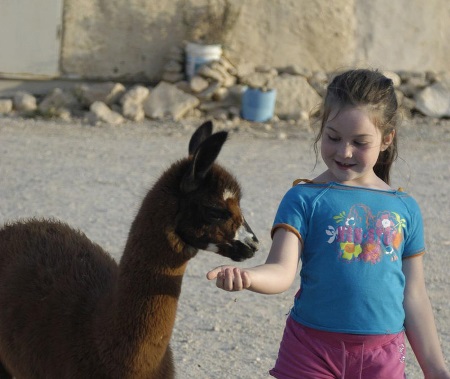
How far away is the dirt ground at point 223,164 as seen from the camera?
520 cm

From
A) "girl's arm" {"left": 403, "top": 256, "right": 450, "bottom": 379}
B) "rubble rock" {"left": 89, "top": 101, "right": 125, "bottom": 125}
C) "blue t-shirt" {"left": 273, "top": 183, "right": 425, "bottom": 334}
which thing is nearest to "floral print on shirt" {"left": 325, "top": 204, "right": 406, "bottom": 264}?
"blue t-shirt" {"left": 273, "top": 183, "right": 425, "bottom": 334}

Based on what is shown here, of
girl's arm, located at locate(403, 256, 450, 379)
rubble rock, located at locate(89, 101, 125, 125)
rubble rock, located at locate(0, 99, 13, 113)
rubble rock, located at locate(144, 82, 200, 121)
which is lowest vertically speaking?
rubble rock, located at locate(0, 99, 13, 113)

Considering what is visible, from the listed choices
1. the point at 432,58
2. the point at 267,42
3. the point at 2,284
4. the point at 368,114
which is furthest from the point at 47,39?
the point at 368,114

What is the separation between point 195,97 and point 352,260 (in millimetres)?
9683

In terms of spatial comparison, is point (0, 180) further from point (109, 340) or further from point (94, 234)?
point (109, 340)

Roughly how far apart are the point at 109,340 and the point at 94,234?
3421 millimetres

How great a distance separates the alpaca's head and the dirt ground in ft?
4.57

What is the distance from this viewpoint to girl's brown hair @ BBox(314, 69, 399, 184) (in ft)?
10.1

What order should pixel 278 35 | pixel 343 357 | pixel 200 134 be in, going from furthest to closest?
pixel 278 35
pixel 200 134
pixel 343 357

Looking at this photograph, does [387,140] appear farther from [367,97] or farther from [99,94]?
[99,94]

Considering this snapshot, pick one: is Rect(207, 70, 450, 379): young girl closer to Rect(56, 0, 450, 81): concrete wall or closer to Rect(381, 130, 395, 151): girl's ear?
Rect(381, 130, 395, 151): girl's ear

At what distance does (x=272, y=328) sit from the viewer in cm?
539

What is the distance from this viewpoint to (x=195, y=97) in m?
12.6

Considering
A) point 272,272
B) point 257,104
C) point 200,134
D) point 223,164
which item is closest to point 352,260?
point 272,272
